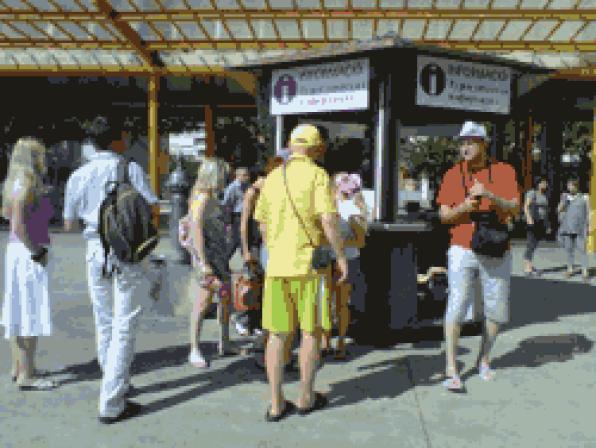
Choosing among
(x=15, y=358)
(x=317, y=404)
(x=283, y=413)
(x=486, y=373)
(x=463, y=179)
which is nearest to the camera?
(x=283, y=413)

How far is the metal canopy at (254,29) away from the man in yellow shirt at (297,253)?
219 inches

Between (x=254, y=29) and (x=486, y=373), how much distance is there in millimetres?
8151

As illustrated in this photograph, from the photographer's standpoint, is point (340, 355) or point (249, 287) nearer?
point (249, 287)

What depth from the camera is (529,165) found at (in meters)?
15.4

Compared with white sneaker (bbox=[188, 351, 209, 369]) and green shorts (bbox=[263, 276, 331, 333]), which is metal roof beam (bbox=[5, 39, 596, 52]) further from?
green shorts (bbox=[263, 276, 331, 333])

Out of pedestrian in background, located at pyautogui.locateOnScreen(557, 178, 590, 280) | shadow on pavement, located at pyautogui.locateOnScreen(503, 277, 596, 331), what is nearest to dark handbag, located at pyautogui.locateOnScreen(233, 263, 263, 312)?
shadow on pavement, located at pyautogui.locateOnScreen(503, 277, 596, 331)

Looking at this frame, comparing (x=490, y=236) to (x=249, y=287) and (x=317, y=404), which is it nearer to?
(x=317, y=404)

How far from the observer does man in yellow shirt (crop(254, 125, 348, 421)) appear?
3.77 metres

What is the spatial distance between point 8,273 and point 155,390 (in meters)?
1.26

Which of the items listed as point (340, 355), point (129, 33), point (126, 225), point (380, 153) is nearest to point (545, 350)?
point (340, 355)

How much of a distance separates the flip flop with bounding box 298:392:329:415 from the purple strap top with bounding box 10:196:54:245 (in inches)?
81.4

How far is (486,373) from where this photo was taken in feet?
15.4

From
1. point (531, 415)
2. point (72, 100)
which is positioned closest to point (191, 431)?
point (531, 415)

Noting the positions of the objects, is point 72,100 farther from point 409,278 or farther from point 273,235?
point 273,235
